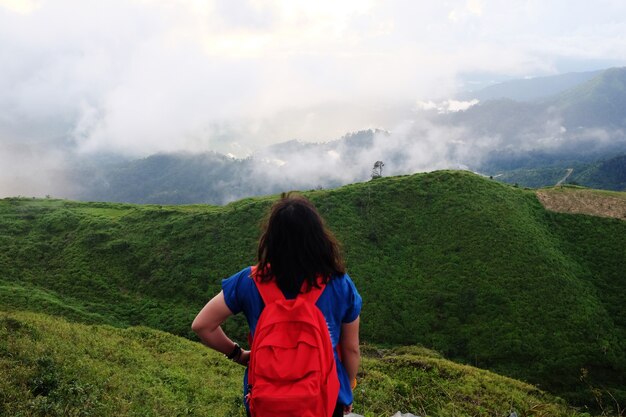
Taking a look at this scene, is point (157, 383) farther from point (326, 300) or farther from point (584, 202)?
point (584, 202)

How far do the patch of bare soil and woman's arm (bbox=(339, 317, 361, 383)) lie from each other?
2194 inches

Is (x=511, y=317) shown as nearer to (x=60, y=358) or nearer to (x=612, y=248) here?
(x=612, y=248)

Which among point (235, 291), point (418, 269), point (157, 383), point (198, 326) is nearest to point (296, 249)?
point (235, 291)

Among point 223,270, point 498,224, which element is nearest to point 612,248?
point 498,224

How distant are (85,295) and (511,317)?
39772 millimetres

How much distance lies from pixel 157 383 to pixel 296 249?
402 inches

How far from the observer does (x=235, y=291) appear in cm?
345

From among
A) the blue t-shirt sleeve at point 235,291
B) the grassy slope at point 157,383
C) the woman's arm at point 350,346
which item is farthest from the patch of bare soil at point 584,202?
the blue t-shirt sleeve at point 235,291

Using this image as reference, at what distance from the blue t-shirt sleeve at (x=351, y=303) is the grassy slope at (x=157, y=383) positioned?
566 centimetres

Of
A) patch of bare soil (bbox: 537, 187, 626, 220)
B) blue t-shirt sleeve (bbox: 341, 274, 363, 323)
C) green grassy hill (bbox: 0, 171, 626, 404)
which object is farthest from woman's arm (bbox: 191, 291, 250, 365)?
patch of bare soil (bbox: 537, 187, 626, 220)

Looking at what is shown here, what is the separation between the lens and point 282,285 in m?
3.25

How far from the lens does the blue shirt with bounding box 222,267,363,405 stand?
333 centimetres

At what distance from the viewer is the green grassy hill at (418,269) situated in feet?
104

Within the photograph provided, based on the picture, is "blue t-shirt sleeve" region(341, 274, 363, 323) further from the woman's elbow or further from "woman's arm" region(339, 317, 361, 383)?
the woman's elbow
